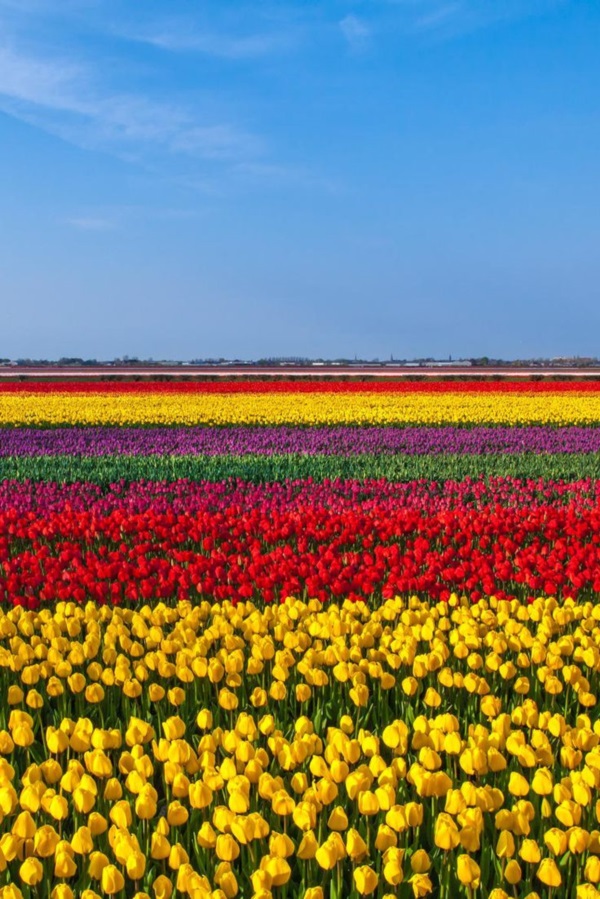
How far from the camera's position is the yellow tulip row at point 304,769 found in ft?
9.31

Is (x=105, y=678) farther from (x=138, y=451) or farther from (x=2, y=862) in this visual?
(x=138, y=451)

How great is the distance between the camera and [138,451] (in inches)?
748

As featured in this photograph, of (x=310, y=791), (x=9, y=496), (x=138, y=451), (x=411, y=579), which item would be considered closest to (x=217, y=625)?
(x=411, y=579)

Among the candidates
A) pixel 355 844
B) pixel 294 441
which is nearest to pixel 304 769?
pixel 355 844

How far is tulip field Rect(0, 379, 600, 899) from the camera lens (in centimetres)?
296

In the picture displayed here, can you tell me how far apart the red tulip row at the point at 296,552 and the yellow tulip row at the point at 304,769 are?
88cm

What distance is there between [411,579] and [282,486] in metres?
7.06

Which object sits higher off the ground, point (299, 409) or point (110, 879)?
point (299, 409)

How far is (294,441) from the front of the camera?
2055cm

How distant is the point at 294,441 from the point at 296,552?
11.6m

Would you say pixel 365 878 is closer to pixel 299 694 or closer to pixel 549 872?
pixel 549 872

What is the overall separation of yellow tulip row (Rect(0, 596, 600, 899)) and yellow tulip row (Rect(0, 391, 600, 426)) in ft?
66.0

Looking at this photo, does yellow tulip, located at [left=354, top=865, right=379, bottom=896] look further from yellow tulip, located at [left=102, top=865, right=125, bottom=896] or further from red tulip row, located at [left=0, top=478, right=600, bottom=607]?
red tulip row, located at [left=0, top=478, right=600, bottom=607]

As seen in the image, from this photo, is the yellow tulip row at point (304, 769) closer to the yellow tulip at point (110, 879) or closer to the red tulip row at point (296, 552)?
the yellow tulip at point (110, 879)
